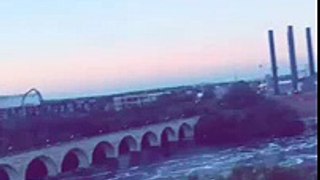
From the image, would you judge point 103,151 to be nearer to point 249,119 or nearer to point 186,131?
point 186,131

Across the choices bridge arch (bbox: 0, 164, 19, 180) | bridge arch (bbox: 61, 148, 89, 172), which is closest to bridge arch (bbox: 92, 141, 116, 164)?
bridge arch (bbox: 61, 148, 89, 172)

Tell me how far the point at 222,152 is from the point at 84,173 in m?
1.02

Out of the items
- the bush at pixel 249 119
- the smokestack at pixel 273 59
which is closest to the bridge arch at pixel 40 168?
the bush at pixel 249 119

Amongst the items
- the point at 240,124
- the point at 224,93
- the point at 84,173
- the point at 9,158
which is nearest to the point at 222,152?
the point at 240,124

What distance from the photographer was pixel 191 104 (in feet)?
6.34

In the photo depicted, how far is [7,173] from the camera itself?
3594 mm

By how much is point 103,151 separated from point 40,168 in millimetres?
465

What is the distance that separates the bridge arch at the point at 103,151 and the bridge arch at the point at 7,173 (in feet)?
1.72

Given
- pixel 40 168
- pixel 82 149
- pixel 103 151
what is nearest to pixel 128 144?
pixel 82 149

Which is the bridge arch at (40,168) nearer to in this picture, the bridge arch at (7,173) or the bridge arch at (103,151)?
the bridge arch at (7,173)

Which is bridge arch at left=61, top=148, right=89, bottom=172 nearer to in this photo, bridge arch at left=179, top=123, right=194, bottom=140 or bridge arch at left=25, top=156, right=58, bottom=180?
bridge arch at left=25, top=156, right=58, bottom=180

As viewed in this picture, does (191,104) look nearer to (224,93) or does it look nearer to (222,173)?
(224,93)

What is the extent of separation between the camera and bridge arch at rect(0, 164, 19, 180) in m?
3.24

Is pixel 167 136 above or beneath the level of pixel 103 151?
above
